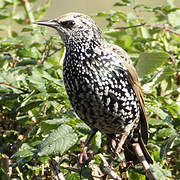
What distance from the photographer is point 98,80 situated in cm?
351

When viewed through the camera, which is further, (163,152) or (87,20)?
(87,20)

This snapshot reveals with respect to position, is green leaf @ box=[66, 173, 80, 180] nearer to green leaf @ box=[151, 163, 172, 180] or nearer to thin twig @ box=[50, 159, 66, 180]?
thin twig @ box=[50, 159, 66, 180]

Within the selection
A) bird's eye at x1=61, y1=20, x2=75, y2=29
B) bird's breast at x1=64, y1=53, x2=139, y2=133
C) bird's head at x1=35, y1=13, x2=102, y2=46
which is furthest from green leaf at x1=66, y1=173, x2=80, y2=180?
bird's eye at x1=61, y1=20, x2=75, y2=29

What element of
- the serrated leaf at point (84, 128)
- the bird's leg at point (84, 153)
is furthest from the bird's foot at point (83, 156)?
the serrated leaf at point (84, 128)

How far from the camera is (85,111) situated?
3602 mm

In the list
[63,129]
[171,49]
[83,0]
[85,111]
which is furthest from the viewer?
[83,0]

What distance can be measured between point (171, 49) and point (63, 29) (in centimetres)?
103

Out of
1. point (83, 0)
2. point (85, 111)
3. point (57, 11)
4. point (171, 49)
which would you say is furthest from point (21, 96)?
point (83, 0)

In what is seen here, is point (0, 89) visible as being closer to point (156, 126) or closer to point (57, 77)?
point (57, 77)

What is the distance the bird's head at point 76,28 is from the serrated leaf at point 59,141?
2.24ft

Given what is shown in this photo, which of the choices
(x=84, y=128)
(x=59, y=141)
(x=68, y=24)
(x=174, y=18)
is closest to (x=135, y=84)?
(x=84, y=128)

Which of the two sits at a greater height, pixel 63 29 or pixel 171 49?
pixel 63 29

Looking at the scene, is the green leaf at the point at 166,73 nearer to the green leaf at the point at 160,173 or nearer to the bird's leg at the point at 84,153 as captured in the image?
the bird's leg at the point at 84,153

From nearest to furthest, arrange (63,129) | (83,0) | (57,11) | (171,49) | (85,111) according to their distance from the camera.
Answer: (63,129)
(85,111)
(171,49)
(57,11)
(83,0)
